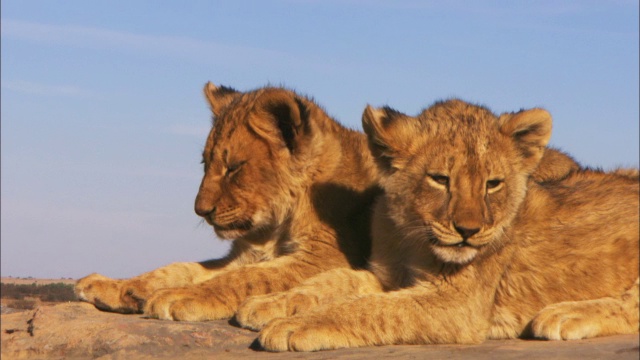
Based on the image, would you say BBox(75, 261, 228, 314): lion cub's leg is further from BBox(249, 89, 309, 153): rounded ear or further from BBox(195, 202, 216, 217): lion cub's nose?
BBox(249, 89, 309, 153): rounded ear

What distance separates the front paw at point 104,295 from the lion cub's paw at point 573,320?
3.08 m

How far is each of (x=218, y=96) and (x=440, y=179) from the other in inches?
124

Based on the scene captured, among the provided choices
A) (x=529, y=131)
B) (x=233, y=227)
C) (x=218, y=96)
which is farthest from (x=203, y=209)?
(x=529, y=131)

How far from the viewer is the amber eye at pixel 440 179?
666 centimetres

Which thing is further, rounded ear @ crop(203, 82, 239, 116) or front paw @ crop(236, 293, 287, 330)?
rounded ear @ crop(203, 82, 239, 116)

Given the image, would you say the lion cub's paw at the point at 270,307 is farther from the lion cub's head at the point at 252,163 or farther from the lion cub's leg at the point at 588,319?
the lion cub's leg at the point at 588,319

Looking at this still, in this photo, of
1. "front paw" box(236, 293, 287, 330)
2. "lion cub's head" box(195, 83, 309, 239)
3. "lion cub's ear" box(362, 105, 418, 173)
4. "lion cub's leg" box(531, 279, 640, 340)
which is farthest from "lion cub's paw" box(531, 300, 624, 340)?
"lion cub's head" box(195, 83, 309, 239)

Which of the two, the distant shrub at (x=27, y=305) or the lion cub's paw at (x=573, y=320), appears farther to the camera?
the distant shrub at (x=27, y=305)

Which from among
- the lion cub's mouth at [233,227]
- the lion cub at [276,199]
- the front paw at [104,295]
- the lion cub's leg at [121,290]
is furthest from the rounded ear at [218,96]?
the front paw at [104,295]

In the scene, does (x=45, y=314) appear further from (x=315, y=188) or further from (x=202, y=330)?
(x=315, y=188)

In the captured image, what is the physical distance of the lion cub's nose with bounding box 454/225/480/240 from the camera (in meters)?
6.40

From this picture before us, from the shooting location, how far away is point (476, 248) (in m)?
6.54

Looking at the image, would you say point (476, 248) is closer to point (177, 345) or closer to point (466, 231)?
point (466, 231)

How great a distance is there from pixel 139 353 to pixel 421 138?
2.34 metres
